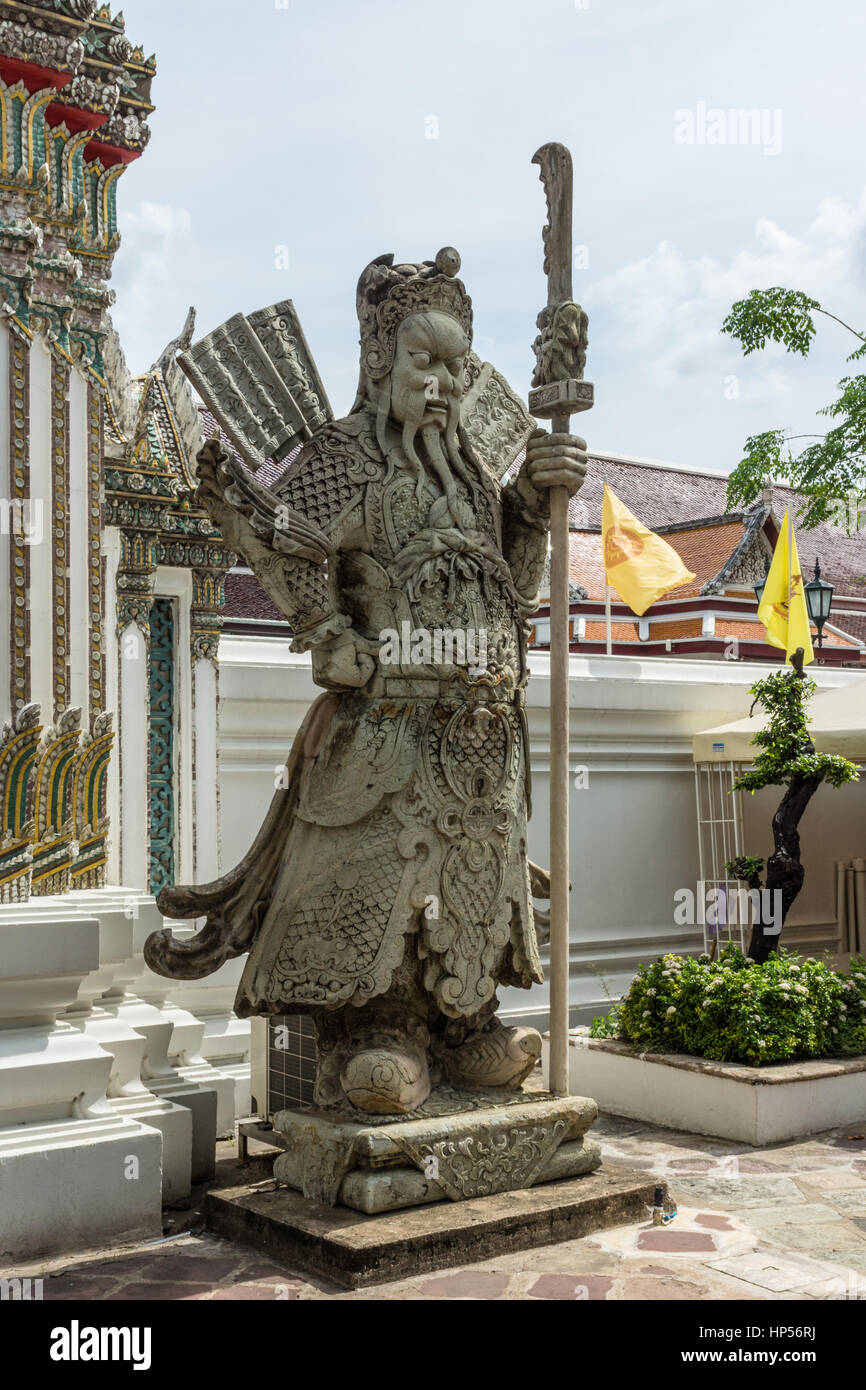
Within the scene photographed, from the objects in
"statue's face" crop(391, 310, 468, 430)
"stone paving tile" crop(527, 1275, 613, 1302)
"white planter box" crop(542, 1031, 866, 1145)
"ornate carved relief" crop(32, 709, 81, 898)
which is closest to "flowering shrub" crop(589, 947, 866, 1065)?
"white planter box" crop(542, 1031, 866, 1145)

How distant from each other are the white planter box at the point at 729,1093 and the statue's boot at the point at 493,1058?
5.13 ft

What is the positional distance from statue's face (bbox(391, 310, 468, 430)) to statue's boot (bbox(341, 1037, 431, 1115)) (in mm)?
2076

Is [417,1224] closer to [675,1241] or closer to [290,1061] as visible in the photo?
[675,1241]

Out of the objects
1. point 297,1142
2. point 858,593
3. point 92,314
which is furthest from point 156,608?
point 858,593

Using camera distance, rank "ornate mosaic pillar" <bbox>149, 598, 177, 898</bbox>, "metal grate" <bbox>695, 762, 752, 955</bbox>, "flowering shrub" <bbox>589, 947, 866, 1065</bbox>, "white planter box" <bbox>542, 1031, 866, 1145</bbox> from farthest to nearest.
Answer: "metal grate" <bbox>695, 762, 752, 955</bbox> < "ornate mosaic pillar" <bbox>149, 598, 177, 898</bbox> < "flowering shrub" <bbox>589, 947, 866, 1065</bbox> < "white planter box" <bbox>542, 1031, 866, 1145</bbox>

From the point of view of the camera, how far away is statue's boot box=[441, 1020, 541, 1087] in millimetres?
4461

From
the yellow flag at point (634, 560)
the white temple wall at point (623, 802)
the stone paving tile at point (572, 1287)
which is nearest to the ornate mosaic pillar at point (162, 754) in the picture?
the white temple wall at point (623, 802)

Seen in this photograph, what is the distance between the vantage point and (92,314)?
16.6 ft

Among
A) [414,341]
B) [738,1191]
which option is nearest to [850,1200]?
[738,1191]

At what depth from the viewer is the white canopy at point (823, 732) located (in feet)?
26.0

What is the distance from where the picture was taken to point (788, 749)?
284 inches

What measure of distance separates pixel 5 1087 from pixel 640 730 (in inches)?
212

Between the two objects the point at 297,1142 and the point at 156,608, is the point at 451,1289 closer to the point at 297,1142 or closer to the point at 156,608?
the point at 297,1142

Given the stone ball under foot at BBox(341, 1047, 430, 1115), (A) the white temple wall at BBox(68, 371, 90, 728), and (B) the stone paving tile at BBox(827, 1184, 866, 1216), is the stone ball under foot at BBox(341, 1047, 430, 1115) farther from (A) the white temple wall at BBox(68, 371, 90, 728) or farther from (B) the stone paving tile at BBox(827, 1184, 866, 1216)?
(A) the white temple wall at BBox(68, 371, 90, 728)
